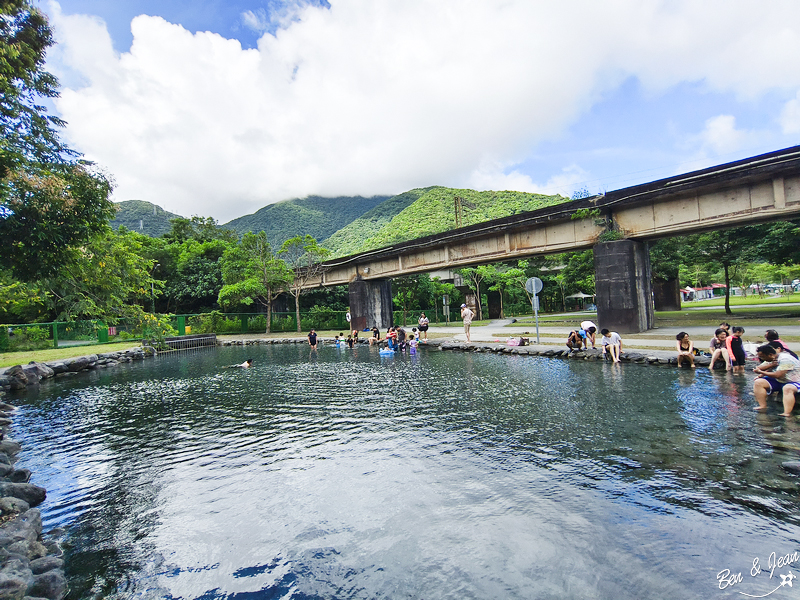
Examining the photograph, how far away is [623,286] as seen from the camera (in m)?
19.1

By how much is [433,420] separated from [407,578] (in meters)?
4.67

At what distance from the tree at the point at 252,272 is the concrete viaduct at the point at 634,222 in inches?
626

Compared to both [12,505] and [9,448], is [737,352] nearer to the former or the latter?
[12,505]

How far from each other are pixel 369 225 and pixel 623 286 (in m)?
89.5

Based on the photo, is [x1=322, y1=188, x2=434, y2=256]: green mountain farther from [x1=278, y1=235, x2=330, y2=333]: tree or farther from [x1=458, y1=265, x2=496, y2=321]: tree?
Result: [x1=278, y1=235, x2=330, y2=333]: tree

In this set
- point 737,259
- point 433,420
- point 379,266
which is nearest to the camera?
point 433,420

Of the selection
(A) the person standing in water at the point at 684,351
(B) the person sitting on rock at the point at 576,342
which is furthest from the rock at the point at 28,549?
(B) the person sitting on rock at the point at 576,342

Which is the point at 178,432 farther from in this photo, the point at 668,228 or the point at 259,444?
the point at 668,228

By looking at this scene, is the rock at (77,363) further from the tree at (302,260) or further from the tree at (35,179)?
the tree at (302,260)

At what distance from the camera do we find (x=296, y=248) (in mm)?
40688

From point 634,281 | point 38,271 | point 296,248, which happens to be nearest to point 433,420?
point 38,271

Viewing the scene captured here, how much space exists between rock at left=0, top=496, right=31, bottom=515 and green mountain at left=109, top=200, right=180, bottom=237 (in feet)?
330

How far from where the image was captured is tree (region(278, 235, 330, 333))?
126ft

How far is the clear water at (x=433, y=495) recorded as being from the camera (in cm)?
366
